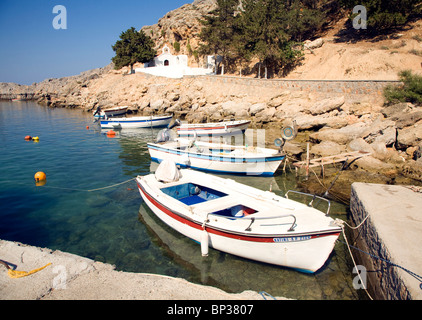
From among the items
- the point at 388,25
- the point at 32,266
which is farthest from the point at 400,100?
the point at 32,266

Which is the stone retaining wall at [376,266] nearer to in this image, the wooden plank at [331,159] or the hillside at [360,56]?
the wooden plank at [331,159]

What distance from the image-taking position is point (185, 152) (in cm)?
1703

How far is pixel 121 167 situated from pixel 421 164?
1767 cm

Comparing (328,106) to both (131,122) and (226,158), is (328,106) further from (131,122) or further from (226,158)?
(131,122)

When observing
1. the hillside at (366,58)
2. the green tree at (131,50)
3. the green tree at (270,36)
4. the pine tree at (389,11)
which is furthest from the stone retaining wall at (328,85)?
the green tree at (131,50)

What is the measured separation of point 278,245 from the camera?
6.99m

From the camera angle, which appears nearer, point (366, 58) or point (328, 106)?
point (328, 106)

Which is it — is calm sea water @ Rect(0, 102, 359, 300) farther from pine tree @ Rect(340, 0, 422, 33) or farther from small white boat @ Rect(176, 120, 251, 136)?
pine tree @ Rect(340, 0, 422, 33)

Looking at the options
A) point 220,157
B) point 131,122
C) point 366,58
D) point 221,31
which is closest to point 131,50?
point 221,31

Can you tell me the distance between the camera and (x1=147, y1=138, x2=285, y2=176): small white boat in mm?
15194

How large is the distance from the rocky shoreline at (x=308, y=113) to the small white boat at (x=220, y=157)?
239 cm

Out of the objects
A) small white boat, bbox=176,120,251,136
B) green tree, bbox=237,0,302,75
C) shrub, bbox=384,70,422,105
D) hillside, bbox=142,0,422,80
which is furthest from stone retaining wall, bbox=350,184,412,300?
green tree, bbox=237,0,302,75

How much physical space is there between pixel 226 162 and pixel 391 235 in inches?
404
